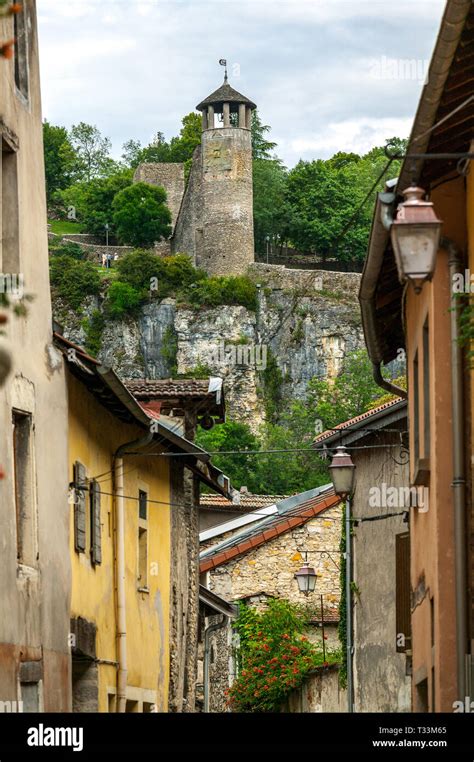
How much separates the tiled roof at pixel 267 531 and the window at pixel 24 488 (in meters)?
18.7

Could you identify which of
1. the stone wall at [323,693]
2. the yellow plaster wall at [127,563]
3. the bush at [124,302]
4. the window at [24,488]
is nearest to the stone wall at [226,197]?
the bush at [124,302]

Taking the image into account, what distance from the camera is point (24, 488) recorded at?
14.0 m

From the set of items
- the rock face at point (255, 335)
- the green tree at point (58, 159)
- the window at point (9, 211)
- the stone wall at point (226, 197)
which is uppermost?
the green tree at point (58, 159)

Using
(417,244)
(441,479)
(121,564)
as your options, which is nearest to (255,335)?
(121,564)

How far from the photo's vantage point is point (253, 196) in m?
103

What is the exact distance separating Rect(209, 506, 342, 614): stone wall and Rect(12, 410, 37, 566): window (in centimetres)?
1976

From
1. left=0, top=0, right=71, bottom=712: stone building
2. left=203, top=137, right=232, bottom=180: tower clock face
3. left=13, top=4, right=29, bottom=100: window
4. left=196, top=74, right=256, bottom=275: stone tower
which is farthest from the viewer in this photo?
left=203, top=137, right=232, bottom=180: tower clock face

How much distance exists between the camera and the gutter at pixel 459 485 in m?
10.8

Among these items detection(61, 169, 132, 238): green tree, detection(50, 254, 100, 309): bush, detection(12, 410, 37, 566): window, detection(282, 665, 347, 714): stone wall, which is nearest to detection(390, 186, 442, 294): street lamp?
detection(12, 410, 37, 566): window

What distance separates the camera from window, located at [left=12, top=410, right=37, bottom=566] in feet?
45.7

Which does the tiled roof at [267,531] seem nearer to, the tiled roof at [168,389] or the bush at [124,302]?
the tiled roof at [168,389]

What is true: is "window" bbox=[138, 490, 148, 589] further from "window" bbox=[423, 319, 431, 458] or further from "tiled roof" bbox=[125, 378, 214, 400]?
"window" bbox=[423, 319, 431, 458]
